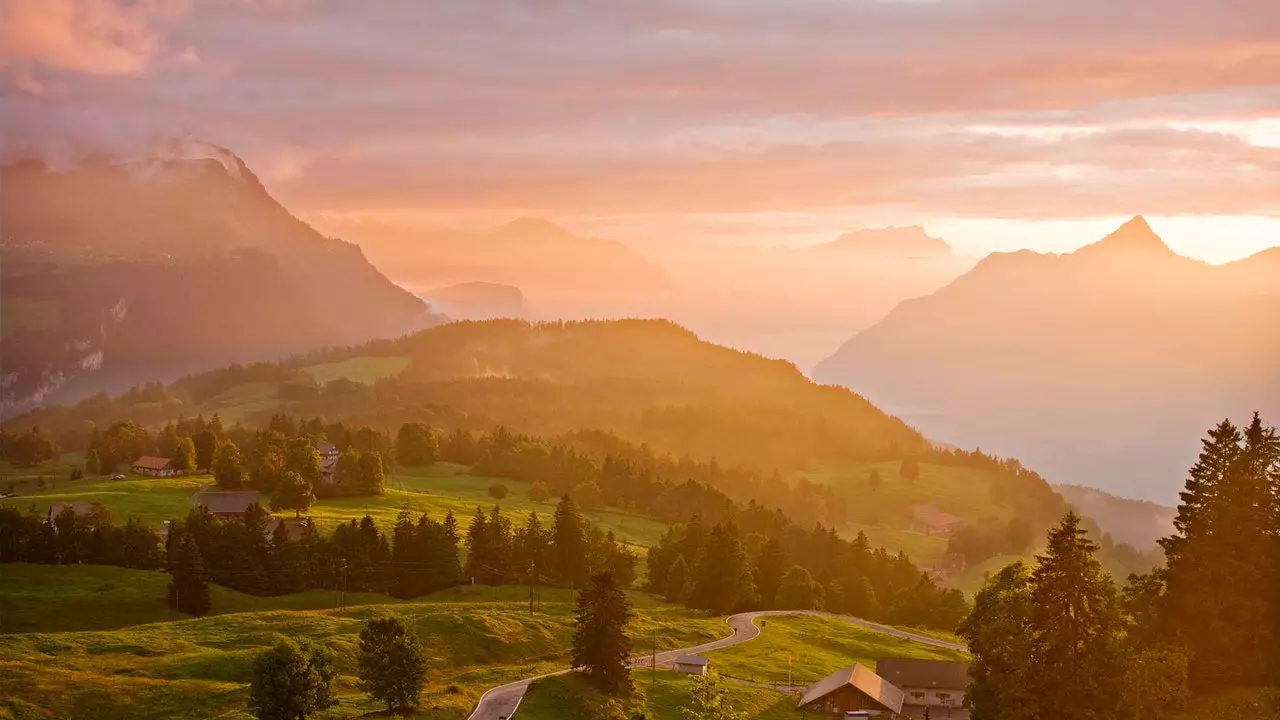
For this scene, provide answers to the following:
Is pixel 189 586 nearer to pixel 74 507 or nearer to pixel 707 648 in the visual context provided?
pixel 74 507

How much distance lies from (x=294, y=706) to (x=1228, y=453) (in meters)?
67.4

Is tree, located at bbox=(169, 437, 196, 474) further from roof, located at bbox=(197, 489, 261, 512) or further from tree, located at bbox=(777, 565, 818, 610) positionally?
tree, located at bbox=(777, 565, 818, 610)

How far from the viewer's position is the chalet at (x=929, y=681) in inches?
4176

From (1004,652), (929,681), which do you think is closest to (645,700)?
(1004,652)

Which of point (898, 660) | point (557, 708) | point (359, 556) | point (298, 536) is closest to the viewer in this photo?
point (557, 708)

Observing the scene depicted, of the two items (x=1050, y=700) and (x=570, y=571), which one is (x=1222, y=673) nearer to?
(x=1050, y=700)

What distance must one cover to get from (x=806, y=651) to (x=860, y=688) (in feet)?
76.8

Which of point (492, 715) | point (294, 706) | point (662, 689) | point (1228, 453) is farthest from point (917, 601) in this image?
point (294, 706)

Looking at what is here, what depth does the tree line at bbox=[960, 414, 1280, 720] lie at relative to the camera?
2712 inches

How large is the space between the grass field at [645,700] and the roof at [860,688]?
215 centimetres

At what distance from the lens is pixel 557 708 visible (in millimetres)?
85062

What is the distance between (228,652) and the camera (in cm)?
9406

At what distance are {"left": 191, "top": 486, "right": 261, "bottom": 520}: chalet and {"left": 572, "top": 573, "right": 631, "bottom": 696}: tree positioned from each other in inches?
3051

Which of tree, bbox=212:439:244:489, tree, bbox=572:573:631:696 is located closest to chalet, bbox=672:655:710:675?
tree, bbox=572:573:631:696
